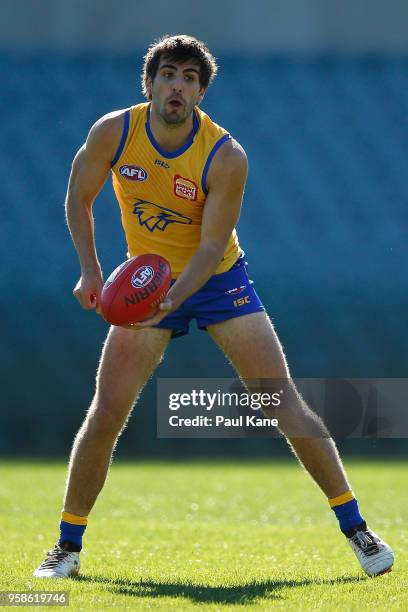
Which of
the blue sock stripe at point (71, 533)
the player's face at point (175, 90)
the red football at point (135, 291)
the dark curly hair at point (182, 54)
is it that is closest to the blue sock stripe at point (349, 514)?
the blue sock stripe at point (71, 533)

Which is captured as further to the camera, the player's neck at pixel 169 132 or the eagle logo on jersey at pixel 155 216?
the eagle logo on jersey at pixel 155 216

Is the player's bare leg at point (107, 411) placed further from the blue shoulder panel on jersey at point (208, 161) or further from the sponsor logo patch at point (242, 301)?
the blue shoulder panel on jersey at point (208, 161)

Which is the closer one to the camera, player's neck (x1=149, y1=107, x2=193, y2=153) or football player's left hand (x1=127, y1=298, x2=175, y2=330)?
football player's left hand (x1=127, y1=298, x2=175, y2=330)

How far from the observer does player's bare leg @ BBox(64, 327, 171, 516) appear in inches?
168

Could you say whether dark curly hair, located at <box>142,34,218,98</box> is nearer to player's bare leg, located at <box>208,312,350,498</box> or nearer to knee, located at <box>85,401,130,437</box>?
player's bare leg, located at <box>208,312,350,498</box>

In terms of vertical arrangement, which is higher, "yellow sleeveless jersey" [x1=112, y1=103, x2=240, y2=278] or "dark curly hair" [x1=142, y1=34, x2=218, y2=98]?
"dark curly hair" [x1=142, y1=34, x2=218, y2=98]

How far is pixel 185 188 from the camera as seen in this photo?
425 centimetres

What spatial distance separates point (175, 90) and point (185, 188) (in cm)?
37

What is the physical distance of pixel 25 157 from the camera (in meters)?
10.8

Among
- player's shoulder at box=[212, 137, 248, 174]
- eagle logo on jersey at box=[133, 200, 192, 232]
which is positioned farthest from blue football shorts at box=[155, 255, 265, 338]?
player's shoulder at box=[212, 137, 248, 174]

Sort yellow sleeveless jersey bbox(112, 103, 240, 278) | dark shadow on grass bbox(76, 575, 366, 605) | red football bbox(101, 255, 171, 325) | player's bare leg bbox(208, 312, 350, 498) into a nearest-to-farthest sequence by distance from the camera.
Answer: dark shadow on grass bbox(76, 575, 366, 605) < red football bbox(101, 255, 171, 325) < yellow sleeveless jersey bbox(112, 103, 240, 278) < player's bare leg bbox(208, 312, 350, 498)

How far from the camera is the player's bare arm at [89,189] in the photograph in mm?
4246

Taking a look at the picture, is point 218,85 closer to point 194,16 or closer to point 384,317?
point 194,16

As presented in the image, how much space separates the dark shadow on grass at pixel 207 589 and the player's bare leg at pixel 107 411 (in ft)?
1.17
